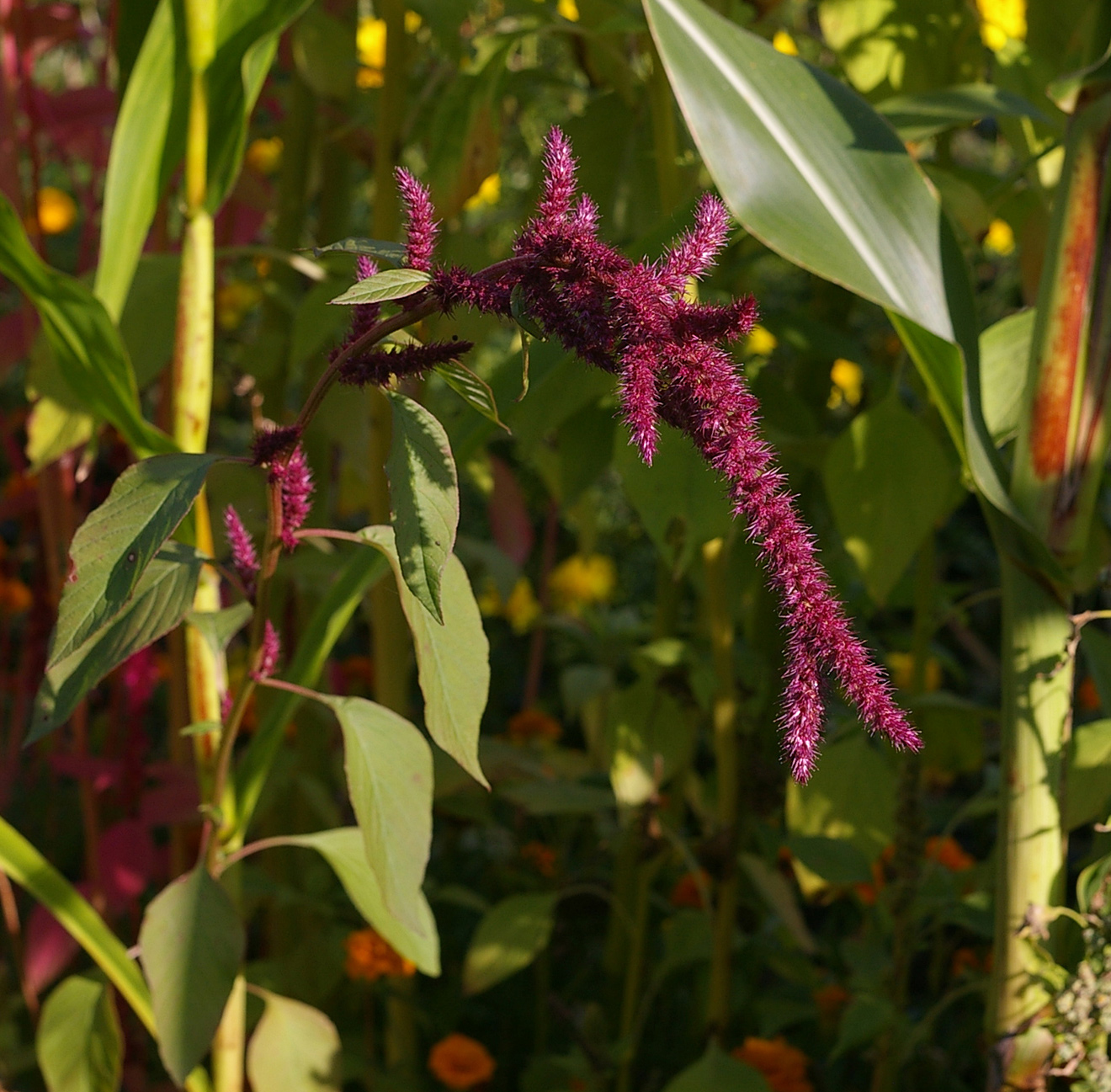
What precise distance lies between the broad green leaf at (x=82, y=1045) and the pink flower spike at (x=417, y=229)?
0.63 meters

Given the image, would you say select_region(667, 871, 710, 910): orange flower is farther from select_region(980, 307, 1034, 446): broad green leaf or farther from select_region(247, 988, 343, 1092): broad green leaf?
select_region(980, 307, 1034, 446): broad green leaf

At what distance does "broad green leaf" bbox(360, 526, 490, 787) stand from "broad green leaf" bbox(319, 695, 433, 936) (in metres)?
0.10

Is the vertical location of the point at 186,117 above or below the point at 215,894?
above

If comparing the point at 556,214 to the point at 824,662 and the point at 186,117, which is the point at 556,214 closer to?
the point at 824,662

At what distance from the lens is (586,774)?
125cm

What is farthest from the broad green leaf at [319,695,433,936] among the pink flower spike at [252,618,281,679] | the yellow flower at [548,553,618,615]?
the yellow flower at [548,553,618,615]

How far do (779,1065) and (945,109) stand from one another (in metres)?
0.86

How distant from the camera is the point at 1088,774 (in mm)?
766

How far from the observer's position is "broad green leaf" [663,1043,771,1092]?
94 cm

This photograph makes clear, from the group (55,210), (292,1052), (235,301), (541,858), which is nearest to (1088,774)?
(292,1052)

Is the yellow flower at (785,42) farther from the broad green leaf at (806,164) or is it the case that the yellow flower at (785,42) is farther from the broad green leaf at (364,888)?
the broad green leaf at (364,888)

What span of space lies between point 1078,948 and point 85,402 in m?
0.71

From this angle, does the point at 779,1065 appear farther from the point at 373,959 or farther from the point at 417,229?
the point at 417,229

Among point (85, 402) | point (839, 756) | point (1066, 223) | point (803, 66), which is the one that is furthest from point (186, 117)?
point (839, 756)
